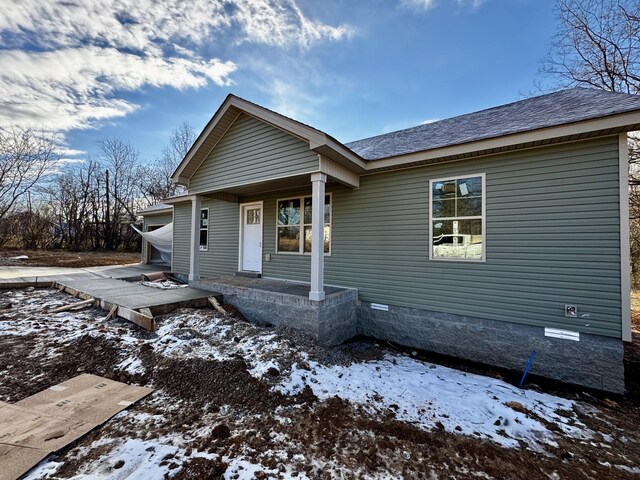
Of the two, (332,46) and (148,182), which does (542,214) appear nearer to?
(332,46)

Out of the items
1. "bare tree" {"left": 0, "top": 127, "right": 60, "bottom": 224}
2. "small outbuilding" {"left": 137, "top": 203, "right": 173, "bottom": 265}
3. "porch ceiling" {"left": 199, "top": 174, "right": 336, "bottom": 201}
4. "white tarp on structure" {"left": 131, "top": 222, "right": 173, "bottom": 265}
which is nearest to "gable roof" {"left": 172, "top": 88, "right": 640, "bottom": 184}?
"porch ceiling" {"left": 199, "top": 174, "right": 336, "bottom": 201}

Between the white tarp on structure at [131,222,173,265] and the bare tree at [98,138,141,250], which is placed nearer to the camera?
the white tarp on structure at [131,222,173,265]

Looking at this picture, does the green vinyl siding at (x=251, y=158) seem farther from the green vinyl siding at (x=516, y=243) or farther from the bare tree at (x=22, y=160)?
the bare tree at (x=22, y=160)

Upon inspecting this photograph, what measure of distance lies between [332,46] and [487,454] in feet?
30.8

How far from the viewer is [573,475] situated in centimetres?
219

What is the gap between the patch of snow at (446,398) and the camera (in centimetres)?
280

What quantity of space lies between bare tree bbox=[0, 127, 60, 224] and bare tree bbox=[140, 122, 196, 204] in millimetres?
5871

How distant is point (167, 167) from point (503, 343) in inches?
1018

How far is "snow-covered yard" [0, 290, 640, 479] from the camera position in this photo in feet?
7.01

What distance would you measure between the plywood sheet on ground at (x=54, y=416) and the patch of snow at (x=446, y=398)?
1801 millimetres

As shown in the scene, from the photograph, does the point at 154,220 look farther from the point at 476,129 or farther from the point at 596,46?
the point at 596,46

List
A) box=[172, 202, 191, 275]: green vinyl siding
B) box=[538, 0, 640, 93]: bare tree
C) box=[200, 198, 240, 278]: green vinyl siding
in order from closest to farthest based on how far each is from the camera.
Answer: box=[538, 0, 640, 93]: bare tree < box=[200, 198, 240, 278]: green vinyl siding < box=[172, 202, 191, 275]: green vinyl siding

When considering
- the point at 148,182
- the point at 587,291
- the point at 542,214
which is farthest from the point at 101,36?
the point at 148,182

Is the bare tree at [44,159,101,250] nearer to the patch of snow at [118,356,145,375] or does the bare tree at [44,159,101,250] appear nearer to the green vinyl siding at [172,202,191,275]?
the green vinyl siding at [172,202,191,275]
